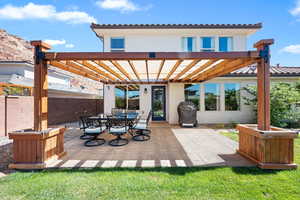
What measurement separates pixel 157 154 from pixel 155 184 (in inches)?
72.8

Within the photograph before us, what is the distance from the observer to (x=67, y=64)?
5.05 m

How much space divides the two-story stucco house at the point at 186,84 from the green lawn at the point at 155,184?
23.9 feet

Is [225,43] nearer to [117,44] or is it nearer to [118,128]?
[117,44]

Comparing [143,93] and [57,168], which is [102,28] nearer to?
[143,93]

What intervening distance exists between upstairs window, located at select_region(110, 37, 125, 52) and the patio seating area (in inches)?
293

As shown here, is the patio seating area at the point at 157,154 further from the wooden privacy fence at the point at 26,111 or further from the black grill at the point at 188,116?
the wooden privacy fence at the point at 26,111

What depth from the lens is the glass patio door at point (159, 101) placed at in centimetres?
1221

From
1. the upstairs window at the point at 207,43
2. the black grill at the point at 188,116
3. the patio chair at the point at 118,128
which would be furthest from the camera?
the upstairs window at the point at 207,43

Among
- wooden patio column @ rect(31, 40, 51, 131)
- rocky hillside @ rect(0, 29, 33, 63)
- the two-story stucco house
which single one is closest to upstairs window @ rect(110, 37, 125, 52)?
the two-story stucco house

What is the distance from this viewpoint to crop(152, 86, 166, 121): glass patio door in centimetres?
1221

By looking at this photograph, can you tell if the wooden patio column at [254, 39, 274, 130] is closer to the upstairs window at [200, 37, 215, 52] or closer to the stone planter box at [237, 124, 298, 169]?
the stone planter box at [237, 124, 298, 169]

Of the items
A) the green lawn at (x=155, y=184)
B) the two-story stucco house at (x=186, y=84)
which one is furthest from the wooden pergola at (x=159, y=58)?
the two-story stucco house at (x=186, y=84)

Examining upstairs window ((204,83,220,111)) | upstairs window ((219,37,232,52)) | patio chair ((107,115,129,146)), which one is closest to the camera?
patio chair ((107,115,129,146))

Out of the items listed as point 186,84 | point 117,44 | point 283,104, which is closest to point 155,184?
point 186,84
